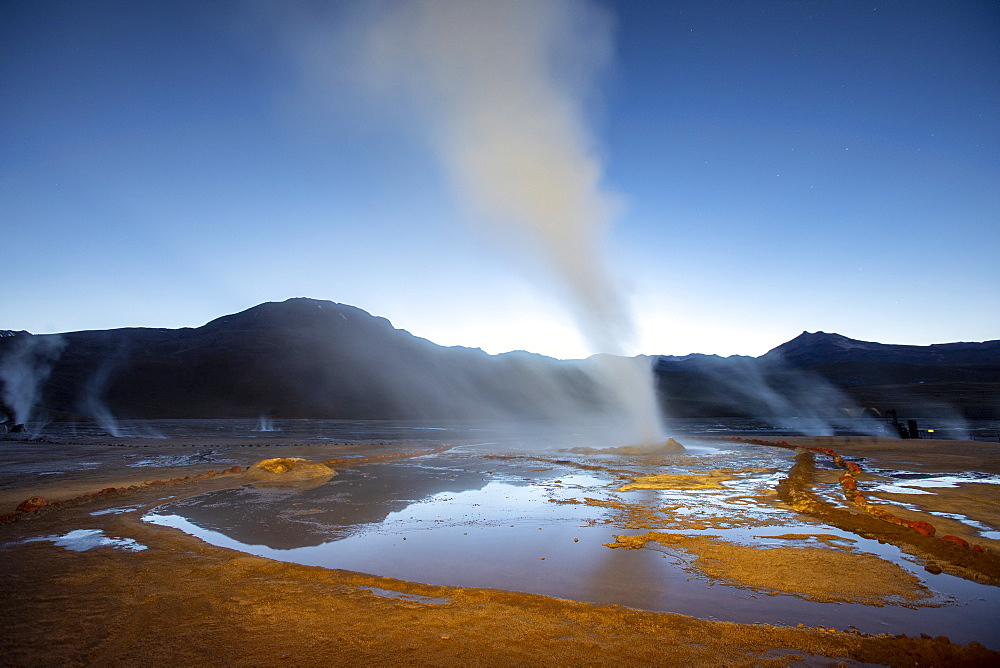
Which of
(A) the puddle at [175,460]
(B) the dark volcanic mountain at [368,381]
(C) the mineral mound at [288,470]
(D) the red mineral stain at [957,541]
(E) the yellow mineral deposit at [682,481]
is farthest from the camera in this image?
(B) the dark volcanic mountain at [368,381]

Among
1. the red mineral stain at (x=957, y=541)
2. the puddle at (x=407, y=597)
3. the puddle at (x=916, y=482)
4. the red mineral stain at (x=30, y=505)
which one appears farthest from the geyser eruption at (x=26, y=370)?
the red mineral stain at (x=957, y=541)

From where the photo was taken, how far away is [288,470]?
17.8 metres

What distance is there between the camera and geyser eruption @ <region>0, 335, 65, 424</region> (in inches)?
2372

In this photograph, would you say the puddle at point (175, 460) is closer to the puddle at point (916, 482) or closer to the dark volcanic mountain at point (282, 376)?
the puddle at point (916, 482)

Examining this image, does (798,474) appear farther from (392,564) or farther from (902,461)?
(392,564)

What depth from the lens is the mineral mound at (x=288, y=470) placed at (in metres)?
17.4

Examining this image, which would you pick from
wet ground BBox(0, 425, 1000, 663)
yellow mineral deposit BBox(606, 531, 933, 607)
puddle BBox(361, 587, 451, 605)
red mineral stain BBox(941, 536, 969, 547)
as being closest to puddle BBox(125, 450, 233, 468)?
wet ground BBox(0, 425, 1000, 663)

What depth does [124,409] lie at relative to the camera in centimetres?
8475

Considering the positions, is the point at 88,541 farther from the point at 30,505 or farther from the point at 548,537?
the point at 548,537

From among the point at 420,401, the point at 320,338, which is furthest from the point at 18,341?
the point at 420,401

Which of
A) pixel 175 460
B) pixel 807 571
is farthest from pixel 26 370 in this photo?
pixel 807 571

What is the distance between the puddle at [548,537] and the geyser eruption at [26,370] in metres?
56.0

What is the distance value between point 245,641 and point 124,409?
333ft

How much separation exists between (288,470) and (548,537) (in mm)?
12117
